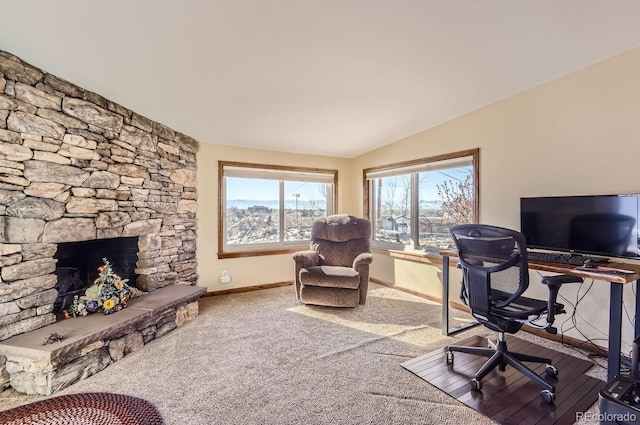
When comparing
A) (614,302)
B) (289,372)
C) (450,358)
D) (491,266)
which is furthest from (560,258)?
(289,372)

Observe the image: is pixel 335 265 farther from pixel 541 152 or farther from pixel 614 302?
pixel 614 302

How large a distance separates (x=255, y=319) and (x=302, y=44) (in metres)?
2.65

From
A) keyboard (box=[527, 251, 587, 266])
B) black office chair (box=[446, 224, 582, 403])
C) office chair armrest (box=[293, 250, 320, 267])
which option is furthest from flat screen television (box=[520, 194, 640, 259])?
office chair armrest (box=[293, 250, 320, 267])

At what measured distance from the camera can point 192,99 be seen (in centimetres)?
280

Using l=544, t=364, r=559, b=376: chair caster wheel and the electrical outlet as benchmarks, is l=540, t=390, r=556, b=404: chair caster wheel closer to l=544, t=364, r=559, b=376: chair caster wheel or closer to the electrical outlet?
l=544, t=364, r=559, b=376: chair caster wheel

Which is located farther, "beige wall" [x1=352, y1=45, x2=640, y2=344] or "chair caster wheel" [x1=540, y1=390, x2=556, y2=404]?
"beige wall" [x1=352, y1=45, x2=640, y2=344]

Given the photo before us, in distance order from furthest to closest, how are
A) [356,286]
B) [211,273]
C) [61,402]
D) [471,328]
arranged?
1. [211,273]
2. [356,286]
3. [471,328]
4. [61,402]

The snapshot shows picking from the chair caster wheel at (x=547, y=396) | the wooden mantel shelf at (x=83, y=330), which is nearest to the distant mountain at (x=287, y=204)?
the wooden mantel shelf at (x=83, y=330)

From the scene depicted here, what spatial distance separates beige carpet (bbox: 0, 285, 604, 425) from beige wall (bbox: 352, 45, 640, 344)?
121 centimetres

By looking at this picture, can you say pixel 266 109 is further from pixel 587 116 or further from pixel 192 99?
pixel 587 116

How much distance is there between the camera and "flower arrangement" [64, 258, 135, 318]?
2.45m

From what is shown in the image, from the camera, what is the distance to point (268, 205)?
15.1ft

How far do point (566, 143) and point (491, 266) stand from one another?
5.05ft

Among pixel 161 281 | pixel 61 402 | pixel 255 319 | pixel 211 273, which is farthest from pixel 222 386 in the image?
pixel 211 273
